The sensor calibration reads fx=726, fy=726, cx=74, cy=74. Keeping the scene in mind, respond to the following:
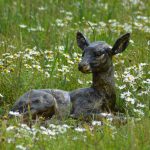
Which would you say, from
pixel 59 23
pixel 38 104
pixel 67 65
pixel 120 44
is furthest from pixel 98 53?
pixel 59 23

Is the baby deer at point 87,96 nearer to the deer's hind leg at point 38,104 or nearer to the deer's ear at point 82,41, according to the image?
the deer's hind leg at point 38,104

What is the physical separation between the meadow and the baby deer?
211mm

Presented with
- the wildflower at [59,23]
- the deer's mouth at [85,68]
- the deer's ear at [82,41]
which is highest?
the wildflower at [59,23]

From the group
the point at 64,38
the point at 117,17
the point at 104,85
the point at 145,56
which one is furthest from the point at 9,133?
the point at 117,17

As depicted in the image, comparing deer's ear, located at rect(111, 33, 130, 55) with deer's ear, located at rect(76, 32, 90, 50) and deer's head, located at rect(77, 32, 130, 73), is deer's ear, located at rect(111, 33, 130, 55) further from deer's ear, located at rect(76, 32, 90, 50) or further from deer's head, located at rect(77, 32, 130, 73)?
deer's ear, located at rect(76, 32, 90, 50)

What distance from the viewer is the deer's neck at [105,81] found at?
784 centimetres

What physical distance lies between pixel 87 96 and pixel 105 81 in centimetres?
25

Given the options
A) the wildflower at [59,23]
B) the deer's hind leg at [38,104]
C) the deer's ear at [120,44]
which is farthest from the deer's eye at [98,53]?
the wildflower at [59,23]

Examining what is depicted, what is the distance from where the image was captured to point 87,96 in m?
7.82

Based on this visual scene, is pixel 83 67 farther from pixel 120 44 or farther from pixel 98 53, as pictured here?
pixel 120 44

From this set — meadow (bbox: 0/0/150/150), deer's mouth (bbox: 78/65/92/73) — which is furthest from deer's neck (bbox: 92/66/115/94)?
deer's mouth (bbox: 78/65/92/73)

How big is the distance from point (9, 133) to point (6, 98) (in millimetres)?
2394

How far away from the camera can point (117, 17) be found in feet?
42.5

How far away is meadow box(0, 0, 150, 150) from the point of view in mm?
6141
